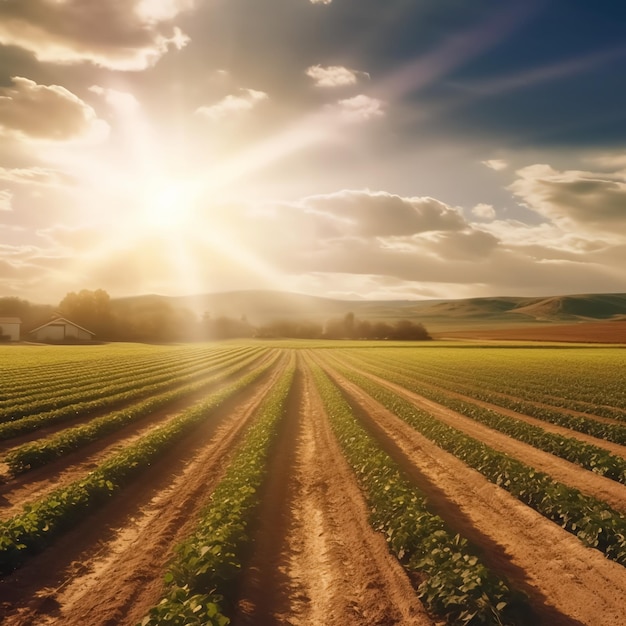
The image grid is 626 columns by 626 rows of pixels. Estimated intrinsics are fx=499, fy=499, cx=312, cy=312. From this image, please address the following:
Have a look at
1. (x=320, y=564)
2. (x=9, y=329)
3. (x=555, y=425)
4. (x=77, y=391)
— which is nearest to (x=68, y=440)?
(x=320, y=564)

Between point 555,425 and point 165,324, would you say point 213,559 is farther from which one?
point 165,324

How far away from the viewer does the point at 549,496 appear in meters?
12.5

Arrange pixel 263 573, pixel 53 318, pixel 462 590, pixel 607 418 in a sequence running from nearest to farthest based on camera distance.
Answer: pixel 462 590, pixel 263 573, pixel 607 418, pixel 53 318

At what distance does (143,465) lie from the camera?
1630 cm

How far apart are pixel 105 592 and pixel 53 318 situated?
128285mm

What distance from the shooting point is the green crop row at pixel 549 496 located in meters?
10.4

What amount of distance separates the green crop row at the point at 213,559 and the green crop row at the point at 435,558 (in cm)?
314

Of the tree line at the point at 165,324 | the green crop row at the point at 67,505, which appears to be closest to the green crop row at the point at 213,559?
the green crop row at the point at 67,505

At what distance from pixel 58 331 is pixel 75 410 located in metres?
107

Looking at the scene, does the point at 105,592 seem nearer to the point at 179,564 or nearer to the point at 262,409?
the point at 179,564

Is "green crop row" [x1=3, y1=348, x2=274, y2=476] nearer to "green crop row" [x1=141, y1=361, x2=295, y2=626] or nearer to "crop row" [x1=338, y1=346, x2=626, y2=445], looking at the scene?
"green crop row" [x1=141, y1=361, x2=295, y2=626]

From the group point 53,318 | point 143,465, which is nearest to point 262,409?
point 143,465

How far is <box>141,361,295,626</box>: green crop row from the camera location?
715 centimetres

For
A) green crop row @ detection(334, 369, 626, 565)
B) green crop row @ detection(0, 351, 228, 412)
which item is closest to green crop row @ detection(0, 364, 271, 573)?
green crop row @ detection(0, 351, 228, 412)
